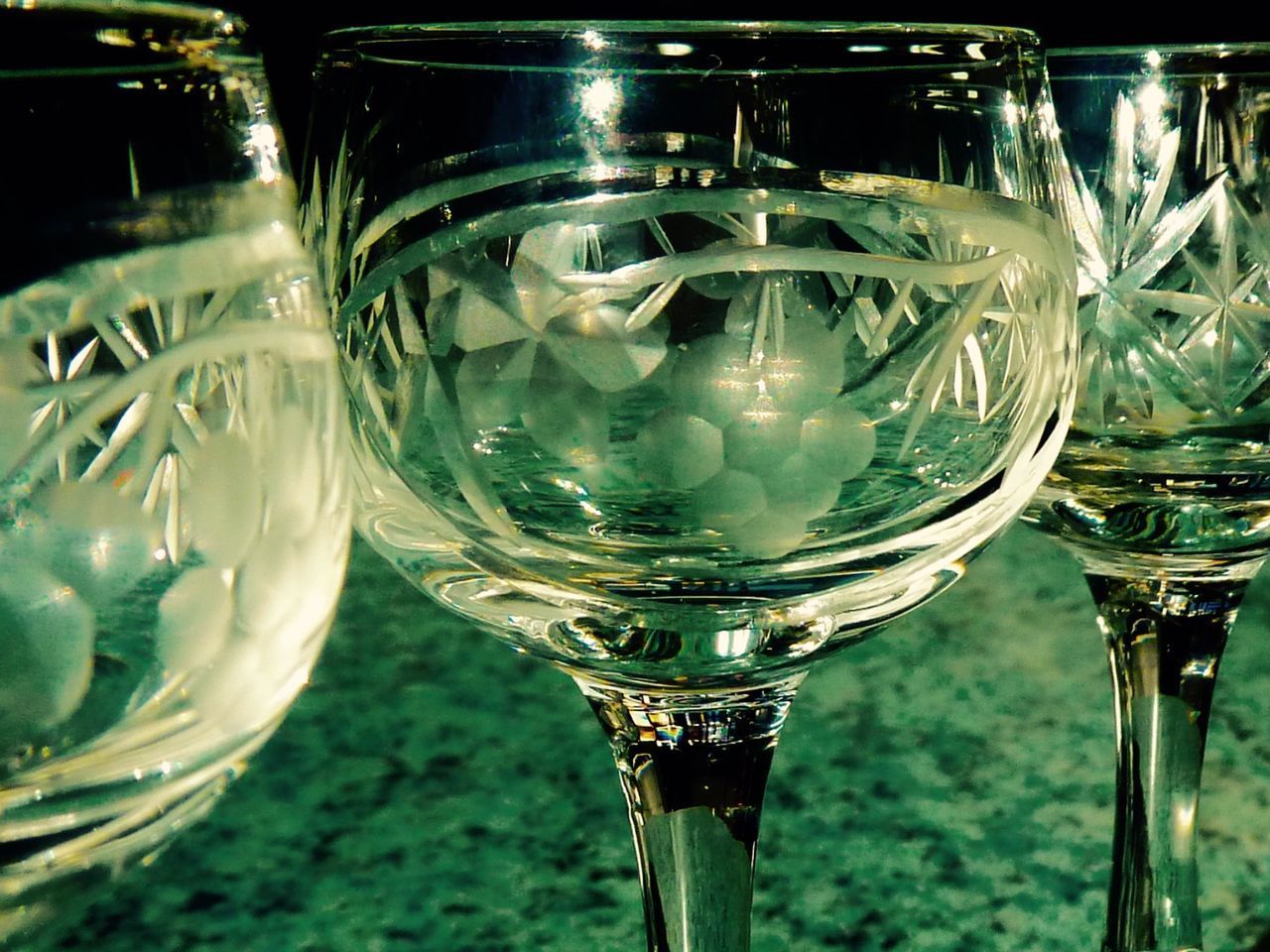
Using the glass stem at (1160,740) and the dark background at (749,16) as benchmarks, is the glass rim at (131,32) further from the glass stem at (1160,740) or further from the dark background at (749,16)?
the dark background at (749,16)

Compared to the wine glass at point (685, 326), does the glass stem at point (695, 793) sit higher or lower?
lower

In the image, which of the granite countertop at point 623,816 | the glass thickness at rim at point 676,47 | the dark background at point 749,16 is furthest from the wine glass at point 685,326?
the dark background at point 749,16

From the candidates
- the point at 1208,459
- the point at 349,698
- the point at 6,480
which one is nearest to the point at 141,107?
the point at 6,480

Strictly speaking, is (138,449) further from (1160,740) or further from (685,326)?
(1160,740)

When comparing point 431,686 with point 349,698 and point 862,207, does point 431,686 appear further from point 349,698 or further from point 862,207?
point 862,207

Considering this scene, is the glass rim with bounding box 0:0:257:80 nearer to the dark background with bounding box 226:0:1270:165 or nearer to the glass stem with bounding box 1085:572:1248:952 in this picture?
the glass stem with bounding box 1085:572:1248:952

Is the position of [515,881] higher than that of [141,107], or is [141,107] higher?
[141,107]

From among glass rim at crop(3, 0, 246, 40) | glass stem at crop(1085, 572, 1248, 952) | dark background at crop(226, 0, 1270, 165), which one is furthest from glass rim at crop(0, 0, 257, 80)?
dark background at crop(226, 0, 1270, 165)
